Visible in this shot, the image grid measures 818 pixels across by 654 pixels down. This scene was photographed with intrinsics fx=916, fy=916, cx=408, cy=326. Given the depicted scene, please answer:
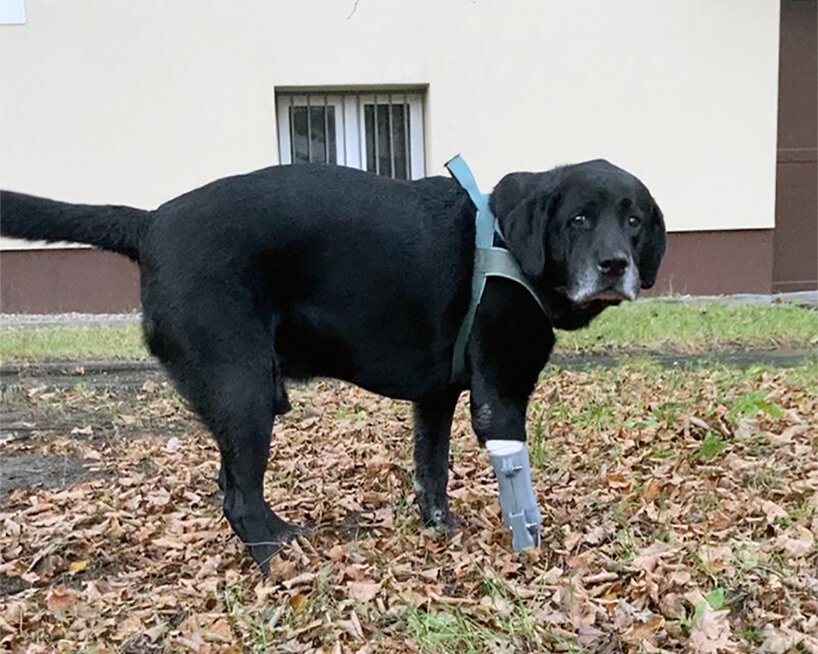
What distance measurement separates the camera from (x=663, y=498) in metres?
3.86

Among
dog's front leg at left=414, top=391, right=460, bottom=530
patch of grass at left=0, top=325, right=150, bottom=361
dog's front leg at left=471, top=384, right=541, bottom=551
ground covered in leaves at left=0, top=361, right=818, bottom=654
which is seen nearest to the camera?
ground covered in leaves at left=0, top=361, right=818, bottom=654

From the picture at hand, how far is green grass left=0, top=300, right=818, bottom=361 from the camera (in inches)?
296

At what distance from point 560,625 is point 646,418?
2438 millimetres

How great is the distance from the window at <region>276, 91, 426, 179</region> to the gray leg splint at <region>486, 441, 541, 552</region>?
7.32 metres

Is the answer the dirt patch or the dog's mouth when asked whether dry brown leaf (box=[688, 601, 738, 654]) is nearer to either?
the dog's mouth

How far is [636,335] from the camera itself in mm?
7887

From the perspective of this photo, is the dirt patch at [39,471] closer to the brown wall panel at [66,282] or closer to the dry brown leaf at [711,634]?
the dry brown leaf at [711,634]

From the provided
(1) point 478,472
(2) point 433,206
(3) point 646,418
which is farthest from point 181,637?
(3) point 646,418

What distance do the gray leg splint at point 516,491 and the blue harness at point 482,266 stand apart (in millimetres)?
334

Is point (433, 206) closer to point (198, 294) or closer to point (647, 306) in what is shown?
point (198, 294)

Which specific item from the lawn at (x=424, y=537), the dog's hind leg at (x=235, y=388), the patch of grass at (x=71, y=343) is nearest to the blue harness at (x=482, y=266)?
the dog's hind leg at (x=235, y=388)

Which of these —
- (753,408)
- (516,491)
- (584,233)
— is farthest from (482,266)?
(753,408)

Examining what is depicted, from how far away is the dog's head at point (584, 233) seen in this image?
306 cm

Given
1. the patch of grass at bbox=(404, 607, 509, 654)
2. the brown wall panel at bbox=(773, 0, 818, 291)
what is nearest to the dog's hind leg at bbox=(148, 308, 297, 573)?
the patch of grass at bbox=(404, 607, 509, 654)
